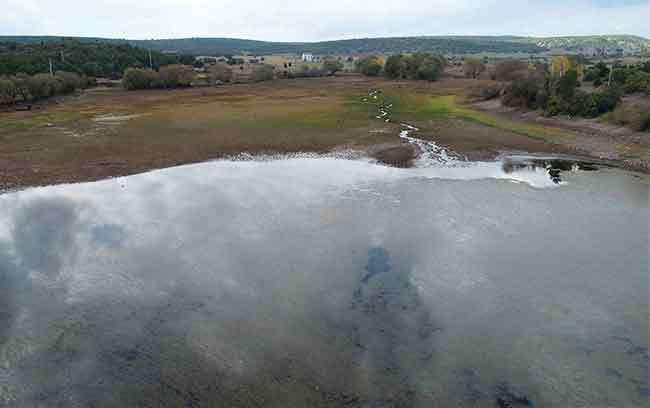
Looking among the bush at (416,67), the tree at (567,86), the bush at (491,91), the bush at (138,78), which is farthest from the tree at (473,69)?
the bush at (138,78)

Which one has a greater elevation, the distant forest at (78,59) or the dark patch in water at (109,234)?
the distant forest at (78,59)

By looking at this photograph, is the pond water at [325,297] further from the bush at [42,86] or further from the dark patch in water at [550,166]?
the bush at [42,86]

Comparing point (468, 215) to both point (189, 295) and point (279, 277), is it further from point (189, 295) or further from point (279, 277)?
point (189, 295)

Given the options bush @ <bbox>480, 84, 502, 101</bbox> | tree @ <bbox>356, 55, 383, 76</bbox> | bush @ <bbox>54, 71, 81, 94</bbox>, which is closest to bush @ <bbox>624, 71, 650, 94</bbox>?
bush @ <bbox>480, 84, 502, 101</bbox>

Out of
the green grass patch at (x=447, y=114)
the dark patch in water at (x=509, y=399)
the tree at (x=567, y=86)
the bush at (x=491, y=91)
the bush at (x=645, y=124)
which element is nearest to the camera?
the dark patch in water at (x=509, y=399)

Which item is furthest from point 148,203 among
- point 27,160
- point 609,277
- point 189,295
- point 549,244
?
point 609,277

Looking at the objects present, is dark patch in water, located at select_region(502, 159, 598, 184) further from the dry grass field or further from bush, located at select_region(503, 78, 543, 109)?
bush, located at select_region(503, 78, 543, 109)

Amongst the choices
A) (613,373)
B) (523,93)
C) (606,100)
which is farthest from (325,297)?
(523,93)
